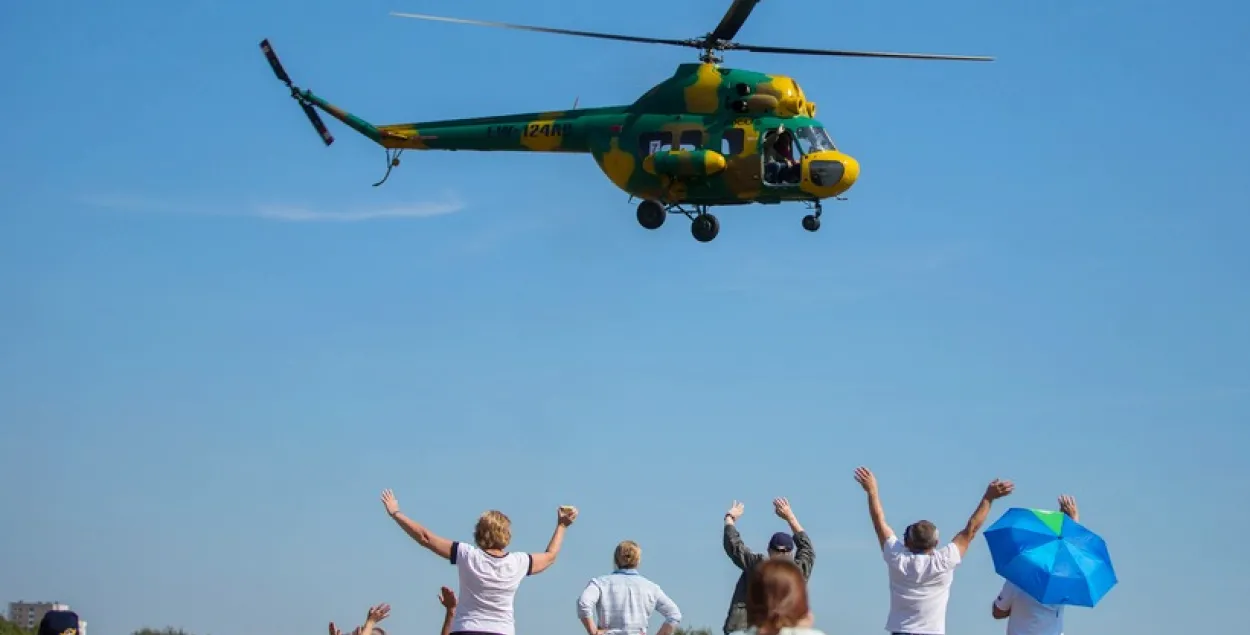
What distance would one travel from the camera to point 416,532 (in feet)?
37.5

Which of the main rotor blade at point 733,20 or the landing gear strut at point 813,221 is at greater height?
the main rotor blade at point 733,20

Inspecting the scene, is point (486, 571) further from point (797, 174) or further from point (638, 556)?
point (797, 174)

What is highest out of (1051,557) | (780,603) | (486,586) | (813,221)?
(813,221)

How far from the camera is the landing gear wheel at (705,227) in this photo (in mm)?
30484

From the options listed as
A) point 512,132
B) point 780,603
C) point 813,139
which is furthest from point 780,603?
point 512,132

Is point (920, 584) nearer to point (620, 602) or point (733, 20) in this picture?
point (620, 602)

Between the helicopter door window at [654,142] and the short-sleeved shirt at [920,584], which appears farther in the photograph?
the helicopter door window at [654,142]

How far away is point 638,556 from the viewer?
44.6 ft

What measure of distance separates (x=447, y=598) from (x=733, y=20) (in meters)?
19.5

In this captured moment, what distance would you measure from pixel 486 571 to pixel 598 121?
803 inches

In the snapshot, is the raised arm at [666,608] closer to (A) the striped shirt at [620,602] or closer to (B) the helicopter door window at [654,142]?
(A) the striped shirt at [620,602]

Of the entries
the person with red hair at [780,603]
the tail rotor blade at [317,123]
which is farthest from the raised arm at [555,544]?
the tail rotor blade at [317,123]

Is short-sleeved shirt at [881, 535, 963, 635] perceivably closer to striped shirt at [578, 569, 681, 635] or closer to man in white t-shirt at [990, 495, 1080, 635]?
man in white t-shirt at [990, 495, 1080, 635]

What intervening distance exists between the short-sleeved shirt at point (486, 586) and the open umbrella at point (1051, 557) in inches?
138
